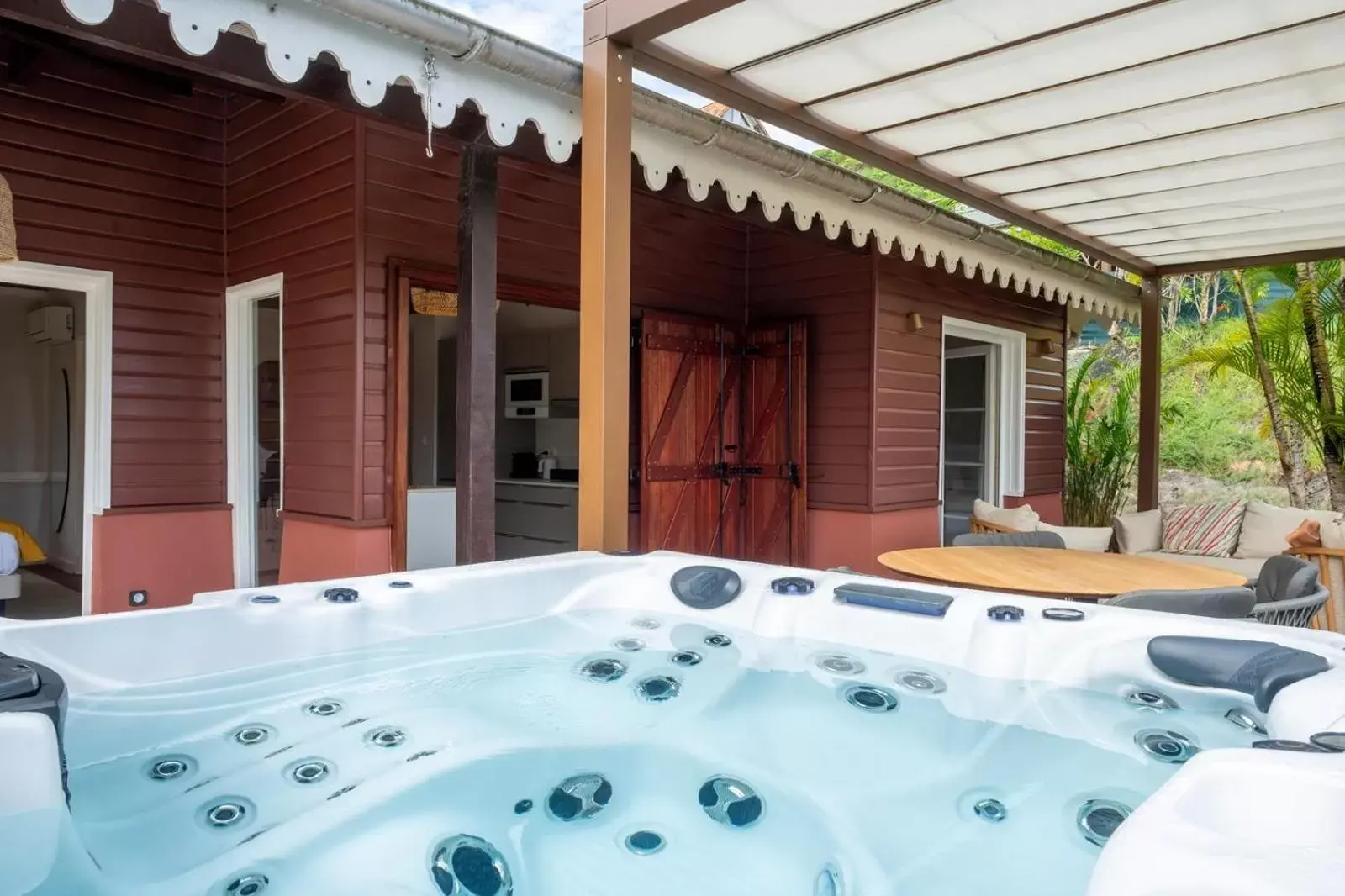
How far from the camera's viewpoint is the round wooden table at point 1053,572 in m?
2.79

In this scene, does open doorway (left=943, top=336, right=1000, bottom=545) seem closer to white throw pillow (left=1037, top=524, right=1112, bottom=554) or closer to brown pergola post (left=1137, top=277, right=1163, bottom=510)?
brown pergola post (left=1137, top=277, right=1163, bottom=510)

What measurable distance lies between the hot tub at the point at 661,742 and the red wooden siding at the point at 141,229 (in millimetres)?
3140

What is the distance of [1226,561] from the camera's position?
498cm

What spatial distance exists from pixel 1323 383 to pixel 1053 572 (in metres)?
5.37

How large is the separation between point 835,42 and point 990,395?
16.8 feet

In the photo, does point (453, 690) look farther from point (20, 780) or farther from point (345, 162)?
point (345, 162)

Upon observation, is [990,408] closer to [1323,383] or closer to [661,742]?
[1323,383]

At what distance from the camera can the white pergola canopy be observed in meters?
2.85

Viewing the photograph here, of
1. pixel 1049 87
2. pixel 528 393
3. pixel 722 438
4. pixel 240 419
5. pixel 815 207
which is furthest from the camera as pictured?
pixel 528 393

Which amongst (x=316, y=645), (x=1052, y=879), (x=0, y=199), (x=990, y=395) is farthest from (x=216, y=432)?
(x=990, y=395)

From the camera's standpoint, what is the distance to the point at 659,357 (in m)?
5.69

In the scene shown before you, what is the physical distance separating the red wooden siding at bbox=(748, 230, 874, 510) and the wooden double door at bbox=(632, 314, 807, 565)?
0.62ft

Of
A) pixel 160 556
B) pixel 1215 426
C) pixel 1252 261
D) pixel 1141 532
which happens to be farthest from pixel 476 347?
pixel 1215 426

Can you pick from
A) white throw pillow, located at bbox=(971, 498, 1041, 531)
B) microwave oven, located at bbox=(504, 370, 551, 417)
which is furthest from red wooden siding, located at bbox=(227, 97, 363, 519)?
white throw pillow, located at bbox=(971, 498, 1041, 531)
